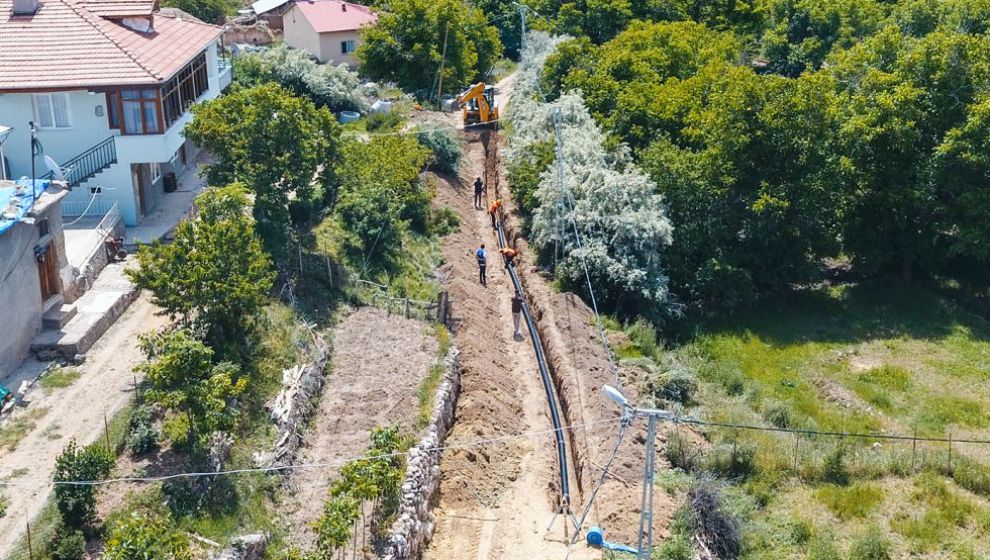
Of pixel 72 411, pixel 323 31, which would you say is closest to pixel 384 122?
pixel 323 31

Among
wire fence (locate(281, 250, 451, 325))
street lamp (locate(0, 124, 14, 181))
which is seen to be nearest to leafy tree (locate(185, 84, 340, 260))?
wire fence (locate(281, 250, 451, 325))

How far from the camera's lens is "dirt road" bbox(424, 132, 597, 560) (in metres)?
26.3

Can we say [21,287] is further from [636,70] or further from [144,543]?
[636,70]

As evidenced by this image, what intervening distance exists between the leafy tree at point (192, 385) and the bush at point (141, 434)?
791mm

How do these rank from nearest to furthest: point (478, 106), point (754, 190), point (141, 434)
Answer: point (141, 434), point (754, 190), point (478, 106)

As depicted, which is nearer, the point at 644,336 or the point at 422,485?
the point at 422,485

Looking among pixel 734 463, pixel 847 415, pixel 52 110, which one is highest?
pixel 52 110

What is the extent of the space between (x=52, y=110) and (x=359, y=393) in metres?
15.6

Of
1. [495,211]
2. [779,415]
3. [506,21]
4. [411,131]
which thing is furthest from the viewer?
[506,21]

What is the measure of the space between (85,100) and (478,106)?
23.2 m

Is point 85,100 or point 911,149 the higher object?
point 85,100

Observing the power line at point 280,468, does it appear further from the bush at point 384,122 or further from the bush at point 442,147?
the bush at point 384,122

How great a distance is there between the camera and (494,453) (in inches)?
1169

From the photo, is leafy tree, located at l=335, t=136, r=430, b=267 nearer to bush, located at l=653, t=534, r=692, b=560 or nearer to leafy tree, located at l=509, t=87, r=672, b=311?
leafy tree, located at l=509, t=87, r=672, b=311
